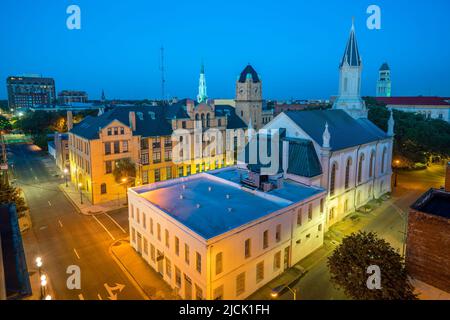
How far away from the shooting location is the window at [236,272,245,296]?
2570 cm

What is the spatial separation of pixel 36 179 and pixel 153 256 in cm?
4574

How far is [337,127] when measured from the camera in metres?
45.8

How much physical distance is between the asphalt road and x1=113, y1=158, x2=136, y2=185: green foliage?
6.04 metres

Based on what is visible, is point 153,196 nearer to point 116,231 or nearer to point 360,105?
point 116,231

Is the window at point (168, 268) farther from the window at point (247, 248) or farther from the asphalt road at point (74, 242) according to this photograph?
the window at point (247, 248)

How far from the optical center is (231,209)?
2877cm

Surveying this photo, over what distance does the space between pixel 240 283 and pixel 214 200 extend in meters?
9.09

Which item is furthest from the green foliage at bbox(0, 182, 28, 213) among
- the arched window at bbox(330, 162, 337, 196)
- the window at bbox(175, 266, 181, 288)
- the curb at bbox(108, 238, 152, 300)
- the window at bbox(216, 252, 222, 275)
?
the arched window at bbox(330, 162, 337, 196)

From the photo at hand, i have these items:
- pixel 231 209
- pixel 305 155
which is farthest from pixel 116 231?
pixel 305 155

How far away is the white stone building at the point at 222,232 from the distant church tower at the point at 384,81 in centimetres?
16684

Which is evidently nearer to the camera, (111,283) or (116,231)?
(111,283)

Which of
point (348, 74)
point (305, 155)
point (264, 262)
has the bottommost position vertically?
point (264, 262)

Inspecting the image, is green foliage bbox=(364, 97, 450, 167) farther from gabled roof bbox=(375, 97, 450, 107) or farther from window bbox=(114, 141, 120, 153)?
gabled roof bbox=(375, 97, 450, 107)
